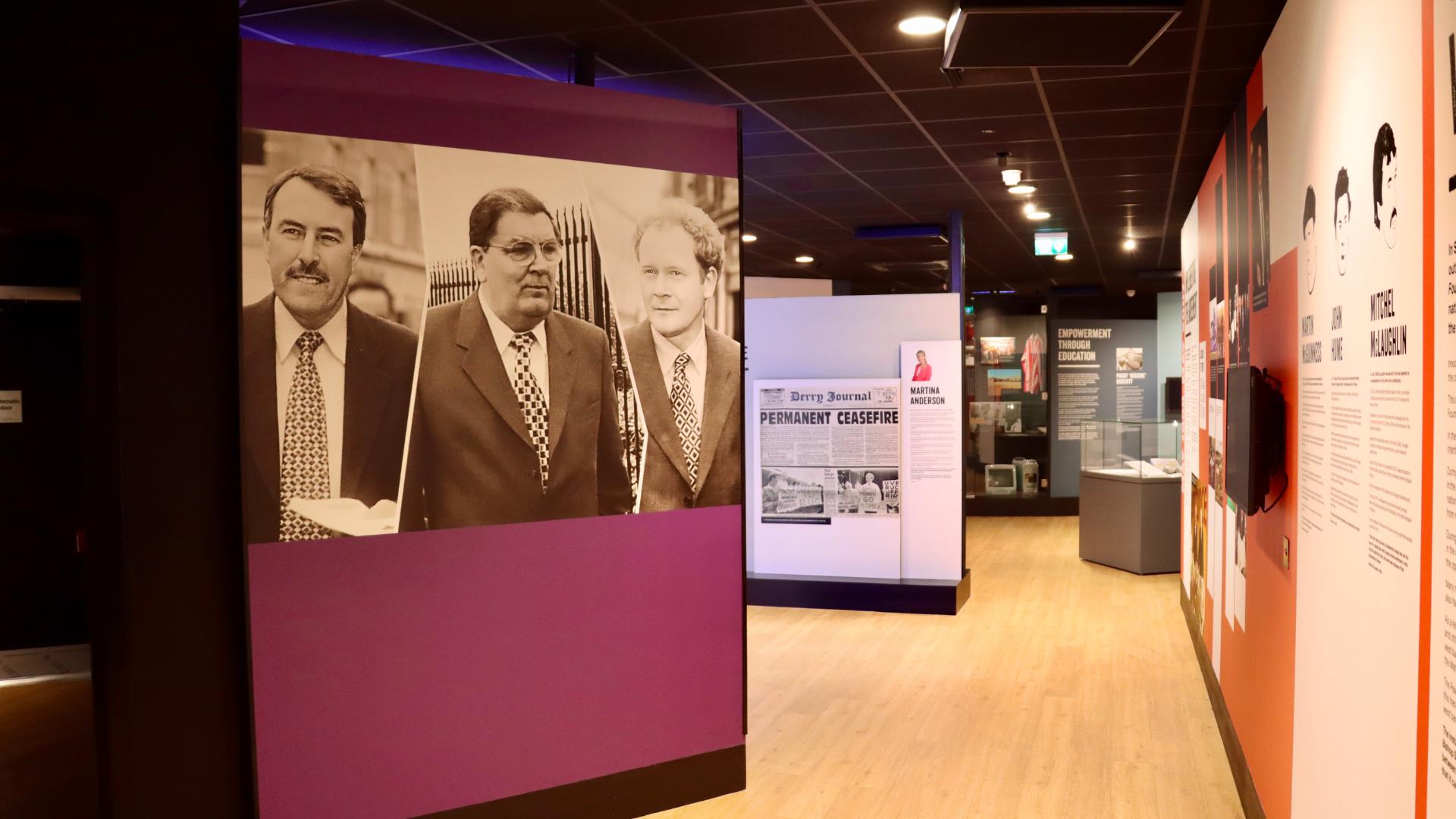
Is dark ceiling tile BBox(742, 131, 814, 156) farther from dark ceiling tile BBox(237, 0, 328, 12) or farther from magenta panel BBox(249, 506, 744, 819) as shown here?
dark ceiling tile BBox(237, 0, 328, 12)

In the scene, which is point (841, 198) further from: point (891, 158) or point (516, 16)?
point (516, 16)

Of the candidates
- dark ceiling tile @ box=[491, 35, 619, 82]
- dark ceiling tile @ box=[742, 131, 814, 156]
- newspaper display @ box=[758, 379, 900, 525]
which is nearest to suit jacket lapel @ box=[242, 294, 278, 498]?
dark ceiling tile @ box=[491, 35, 619, 82]

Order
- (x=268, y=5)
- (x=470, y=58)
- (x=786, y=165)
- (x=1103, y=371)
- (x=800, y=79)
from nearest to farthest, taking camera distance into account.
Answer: (x=268, y=5) → (x=470, y=58) → (x=800, y=79) → (x=786, y=165) → (x=1103, y=371)

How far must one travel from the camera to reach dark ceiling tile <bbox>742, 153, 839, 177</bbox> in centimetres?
690

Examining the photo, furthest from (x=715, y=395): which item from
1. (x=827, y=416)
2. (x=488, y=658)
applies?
(x=827, y=416)

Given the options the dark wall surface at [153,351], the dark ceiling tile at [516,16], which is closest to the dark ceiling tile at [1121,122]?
the dark ceiling tile at [516,16]

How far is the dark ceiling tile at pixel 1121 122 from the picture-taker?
5711mm

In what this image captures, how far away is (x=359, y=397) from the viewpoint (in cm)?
391

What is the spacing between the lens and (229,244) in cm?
367

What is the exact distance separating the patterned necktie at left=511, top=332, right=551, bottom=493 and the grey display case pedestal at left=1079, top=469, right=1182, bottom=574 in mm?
7438

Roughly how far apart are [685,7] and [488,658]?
101 inches

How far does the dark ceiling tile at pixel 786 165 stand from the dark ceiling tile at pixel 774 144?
0.13 meters

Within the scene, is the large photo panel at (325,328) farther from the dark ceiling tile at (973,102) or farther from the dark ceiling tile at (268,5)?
the dark ceiling tile at (973,102)

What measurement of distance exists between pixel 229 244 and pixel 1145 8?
10.4 feet
